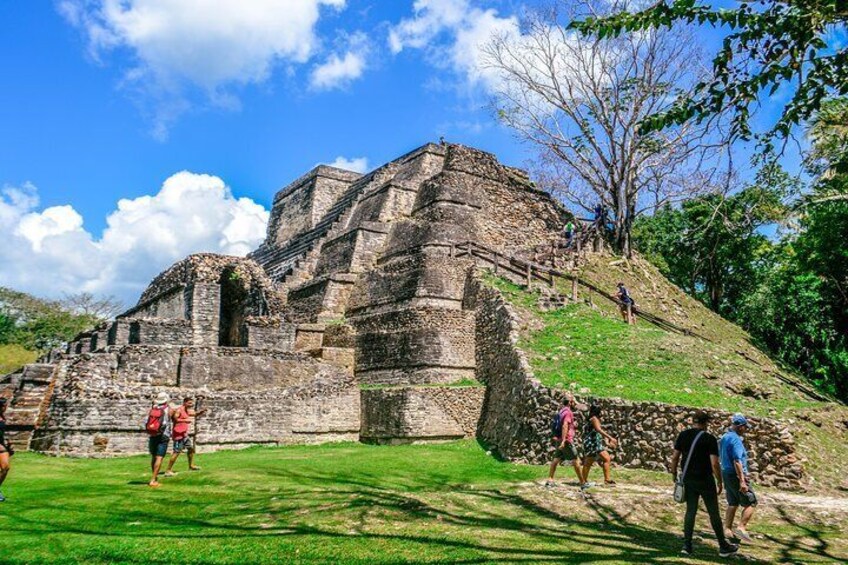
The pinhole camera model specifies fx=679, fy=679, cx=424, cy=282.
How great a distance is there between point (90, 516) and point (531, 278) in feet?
47.3

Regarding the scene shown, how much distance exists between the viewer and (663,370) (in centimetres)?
1452

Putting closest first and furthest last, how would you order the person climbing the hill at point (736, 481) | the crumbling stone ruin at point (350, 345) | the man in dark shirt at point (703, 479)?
1. the man in dark shirt at point (703, 479)
2. the person climbing the hill at point (736, 481)
3. the crumbling stone ruin at point (350, 345)

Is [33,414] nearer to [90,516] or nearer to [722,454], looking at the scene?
[90,516]

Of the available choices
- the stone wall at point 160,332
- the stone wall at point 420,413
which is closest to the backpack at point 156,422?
the stone wall at point 420,413

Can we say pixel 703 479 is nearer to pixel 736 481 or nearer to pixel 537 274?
pixel 736 481

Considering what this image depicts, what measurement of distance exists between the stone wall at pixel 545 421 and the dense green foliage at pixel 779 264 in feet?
24.2

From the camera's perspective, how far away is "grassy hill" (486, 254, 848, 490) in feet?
39.4

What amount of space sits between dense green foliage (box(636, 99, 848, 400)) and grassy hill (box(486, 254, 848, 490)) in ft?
15.6

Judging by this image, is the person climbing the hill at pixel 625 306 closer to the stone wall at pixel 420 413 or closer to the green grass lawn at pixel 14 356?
the stone wall at pixel 420 413

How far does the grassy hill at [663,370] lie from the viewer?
1201cm

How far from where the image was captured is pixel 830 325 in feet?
89.0

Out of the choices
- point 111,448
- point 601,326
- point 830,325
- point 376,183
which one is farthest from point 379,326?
point 830,325

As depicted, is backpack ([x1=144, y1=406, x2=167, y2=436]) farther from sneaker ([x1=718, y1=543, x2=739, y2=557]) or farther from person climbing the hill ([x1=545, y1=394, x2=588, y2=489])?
sneaker ([x1=718, y1=543, x2=739, y2=557])

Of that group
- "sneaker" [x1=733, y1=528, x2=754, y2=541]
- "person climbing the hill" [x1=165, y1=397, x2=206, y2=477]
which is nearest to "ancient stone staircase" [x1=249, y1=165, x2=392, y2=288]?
"person climbing the hill" [x1=165, y1=397, x2=206, y2=477]
